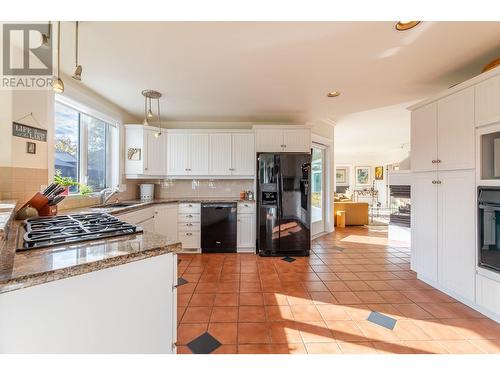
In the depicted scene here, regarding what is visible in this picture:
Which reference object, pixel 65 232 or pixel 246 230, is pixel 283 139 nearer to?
pixel 246 230

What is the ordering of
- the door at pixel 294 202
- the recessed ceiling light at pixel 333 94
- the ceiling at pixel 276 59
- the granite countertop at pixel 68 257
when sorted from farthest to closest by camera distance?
1. the door at pixel 294 202
2. the recessed ceiling light at pixel 333 94
3. the ceiling at pixel 276 59
4. the granite countertop at pixel 68 257

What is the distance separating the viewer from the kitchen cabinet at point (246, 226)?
12.0 ft

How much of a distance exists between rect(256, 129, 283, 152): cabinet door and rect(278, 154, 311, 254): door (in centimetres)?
28

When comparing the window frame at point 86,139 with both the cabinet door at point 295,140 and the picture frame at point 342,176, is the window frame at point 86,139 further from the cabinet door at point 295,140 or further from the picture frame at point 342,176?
the picture frame at point 342,176

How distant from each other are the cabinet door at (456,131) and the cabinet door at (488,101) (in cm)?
5

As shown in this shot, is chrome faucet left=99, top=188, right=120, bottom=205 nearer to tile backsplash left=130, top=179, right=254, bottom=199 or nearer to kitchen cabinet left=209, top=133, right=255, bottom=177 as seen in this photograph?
tile backsplash left=130, top=179, right=254, bottom=199

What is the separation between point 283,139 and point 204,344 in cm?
296

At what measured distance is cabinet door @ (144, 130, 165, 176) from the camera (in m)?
3.67

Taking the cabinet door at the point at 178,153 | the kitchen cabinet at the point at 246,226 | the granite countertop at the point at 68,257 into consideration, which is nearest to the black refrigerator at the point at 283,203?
the kitchen cabinet at the point at 246,226

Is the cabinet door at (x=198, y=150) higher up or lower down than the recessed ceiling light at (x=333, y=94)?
lower down

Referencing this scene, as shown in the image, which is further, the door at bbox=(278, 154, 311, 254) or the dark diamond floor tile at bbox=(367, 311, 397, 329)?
the door at bbox=(278, 154, 311, 254)

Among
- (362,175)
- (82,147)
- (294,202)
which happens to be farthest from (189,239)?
(362,175)

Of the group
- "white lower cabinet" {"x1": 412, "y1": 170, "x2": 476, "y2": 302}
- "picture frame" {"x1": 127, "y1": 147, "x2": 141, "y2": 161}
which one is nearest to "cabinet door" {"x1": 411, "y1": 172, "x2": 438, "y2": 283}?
"white lower cabinet" {"x1": 412, "y1": 170, "x2": 476, "y2": 302}
